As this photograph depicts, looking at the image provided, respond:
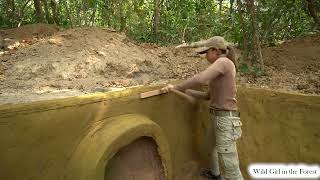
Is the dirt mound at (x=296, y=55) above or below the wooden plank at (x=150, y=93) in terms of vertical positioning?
above

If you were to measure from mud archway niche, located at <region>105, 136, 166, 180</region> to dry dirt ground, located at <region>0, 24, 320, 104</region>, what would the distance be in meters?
0.67

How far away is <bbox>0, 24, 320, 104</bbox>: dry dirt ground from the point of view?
4133mm

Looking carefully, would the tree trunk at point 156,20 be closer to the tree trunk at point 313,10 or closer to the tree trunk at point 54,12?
the tree trunk at point 54,12

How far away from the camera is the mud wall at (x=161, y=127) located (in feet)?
9.80

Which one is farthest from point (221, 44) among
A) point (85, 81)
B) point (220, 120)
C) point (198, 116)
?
point (85, 81)

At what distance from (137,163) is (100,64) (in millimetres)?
1416

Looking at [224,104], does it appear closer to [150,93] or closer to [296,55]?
[150,93]

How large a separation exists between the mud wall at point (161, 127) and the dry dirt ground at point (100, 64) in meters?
0.29

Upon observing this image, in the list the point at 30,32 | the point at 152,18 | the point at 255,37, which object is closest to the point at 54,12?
the point at 152,18

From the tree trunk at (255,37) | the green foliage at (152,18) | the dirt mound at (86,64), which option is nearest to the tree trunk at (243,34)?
the tree trunk at (255,37)

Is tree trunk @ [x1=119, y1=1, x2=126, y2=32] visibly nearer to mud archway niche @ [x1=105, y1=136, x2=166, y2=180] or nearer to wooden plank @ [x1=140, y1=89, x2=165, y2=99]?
wooden plank @ [x1=140, y1=89, x2=165, y2=99]

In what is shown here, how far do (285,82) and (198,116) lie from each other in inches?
45.6

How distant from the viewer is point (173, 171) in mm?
4598

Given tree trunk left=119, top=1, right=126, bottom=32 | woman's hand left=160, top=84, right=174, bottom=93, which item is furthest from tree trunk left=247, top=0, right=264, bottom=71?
tree trunk left=119, top=1, right=126, bottom=32
